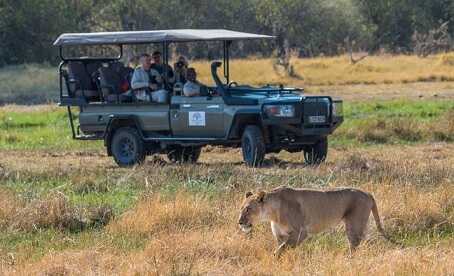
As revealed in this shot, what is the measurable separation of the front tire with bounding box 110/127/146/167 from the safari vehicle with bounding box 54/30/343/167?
16 millimetres

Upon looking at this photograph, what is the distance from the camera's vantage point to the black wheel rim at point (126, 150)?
18.3 m

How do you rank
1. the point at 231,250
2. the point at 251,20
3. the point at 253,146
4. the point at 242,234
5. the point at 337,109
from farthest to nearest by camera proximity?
the point at 251,20 < the point at 337,109 < the point at 253,146 < the point at 242,234 < the point at 231,250

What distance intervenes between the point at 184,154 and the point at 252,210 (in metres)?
9.16

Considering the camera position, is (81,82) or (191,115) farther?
(81,82)

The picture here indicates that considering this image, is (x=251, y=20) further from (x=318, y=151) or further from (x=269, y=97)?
(x=269, y=97)

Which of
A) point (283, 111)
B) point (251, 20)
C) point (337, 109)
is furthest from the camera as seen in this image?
point (251, 20)

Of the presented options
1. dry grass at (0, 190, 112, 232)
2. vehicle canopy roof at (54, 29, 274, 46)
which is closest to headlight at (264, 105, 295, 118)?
vehicle canopy roof at (54, 29, 274, 46)

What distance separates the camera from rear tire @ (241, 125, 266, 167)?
16.8 m

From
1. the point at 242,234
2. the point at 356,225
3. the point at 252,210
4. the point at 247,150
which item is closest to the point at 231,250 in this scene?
the point at 242,234

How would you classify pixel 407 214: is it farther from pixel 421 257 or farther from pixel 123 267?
pixel 123 267

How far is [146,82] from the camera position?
17.9 m

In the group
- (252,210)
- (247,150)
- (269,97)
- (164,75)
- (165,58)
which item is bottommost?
(247,150)

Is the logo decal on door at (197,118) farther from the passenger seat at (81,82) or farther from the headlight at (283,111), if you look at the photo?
the passenger seat at (81,82)

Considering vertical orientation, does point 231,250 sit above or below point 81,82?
below
